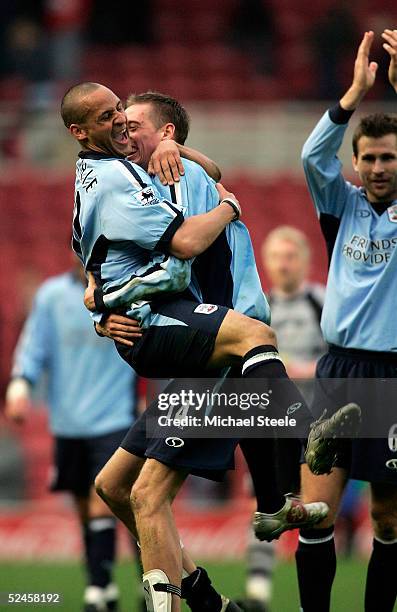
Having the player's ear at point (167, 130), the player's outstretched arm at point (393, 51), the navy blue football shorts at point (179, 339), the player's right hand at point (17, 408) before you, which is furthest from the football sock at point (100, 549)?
the player's outstretched arm at point (393, 51)

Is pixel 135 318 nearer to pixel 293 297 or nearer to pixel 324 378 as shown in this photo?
pixel 324 378

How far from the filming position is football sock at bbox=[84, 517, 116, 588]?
7938 mm

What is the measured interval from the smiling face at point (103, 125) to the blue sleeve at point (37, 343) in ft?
11.1

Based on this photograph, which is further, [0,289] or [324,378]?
[0,289]

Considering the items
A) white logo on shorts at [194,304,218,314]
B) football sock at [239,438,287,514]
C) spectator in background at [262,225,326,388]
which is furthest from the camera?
spectator in background at [262,225,326,388]

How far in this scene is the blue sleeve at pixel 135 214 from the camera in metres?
5.45

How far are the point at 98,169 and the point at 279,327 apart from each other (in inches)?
133

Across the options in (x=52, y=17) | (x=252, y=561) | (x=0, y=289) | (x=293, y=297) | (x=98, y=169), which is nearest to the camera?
(x=98, y=169)

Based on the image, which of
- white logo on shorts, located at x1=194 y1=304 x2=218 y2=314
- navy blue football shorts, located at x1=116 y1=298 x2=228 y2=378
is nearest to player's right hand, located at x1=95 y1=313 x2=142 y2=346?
navy blue football shorts, located at x1=116 y1=298 x2=228 y2=378

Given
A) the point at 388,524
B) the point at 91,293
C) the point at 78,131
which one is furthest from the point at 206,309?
A: the point at 388,524

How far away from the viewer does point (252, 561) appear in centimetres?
783

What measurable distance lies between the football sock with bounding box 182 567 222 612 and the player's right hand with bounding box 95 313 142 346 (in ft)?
3.75

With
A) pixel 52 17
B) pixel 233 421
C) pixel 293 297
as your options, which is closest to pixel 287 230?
pixel 293 297

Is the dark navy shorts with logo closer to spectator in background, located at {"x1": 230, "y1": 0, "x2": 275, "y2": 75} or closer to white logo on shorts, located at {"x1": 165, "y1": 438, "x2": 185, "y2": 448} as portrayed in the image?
white logo on shorts, located at {"x1": 165, "y1": 438, "x2": 185, "y2": 448}
